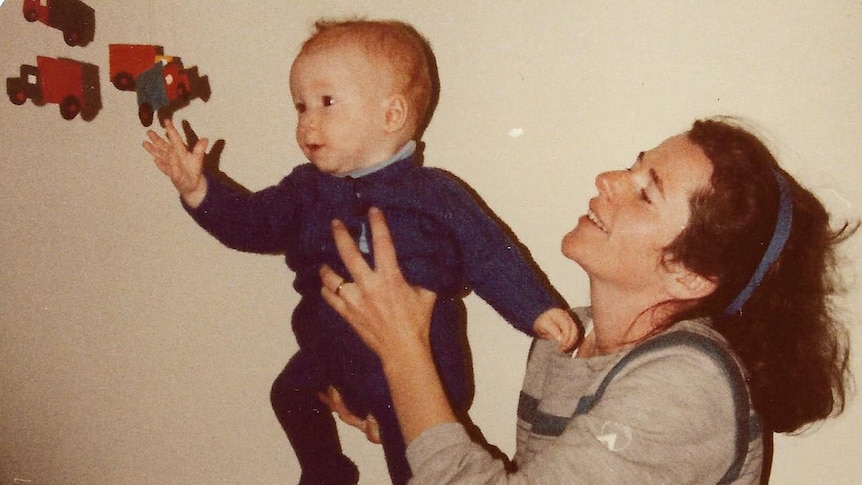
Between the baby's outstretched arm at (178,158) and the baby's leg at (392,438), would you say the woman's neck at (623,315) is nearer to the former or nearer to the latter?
the baby's leg at (392,438)

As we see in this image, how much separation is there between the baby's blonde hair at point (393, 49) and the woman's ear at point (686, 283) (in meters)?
0.43

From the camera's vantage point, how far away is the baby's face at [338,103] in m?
0.92

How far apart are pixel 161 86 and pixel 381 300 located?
18.5 inches

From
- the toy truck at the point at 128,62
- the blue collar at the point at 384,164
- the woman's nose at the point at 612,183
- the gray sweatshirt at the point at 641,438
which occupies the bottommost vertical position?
the gray sweatshirt at the point at 641,438

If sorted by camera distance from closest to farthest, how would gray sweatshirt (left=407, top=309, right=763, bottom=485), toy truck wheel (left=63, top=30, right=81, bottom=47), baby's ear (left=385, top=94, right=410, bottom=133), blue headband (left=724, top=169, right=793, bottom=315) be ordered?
gray sweatshirt (left=407, top=309, right=763, bottom=485)
blue headband (left=724, top=169, right=793, bottom=315)
baby's ear (left=385, top=94, right=410, bottom=133)
toy truck wheel (left=63, top=30, right=81, bottom=47)

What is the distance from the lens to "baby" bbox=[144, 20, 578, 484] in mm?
934

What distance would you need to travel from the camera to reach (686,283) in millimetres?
905

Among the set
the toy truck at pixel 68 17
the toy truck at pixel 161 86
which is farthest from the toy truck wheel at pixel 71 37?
the toy truck at pixel 161 86

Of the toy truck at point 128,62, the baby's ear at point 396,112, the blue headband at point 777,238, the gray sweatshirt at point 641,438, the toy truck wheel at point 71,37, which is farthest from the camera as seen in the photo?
the toy truck wheel at point 71,37

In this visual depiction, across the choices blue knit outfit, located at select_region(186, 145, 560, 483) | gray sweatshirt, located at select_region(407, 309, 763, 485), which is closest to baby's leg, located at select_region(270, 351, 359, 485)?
blue knit outfit, located at select_region(186, 145, 560, 483)

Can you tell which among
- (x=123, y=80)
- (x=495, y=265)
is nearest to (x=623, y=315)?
(x=495, y=265)

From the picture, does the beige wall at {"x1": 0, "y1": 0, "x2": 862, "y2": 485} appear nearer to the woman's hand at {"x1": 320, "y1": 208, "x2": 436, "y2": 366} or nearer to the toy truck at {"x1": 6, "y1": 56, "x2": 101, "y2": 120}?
the toy truck at {"x1": 6, "y1": 56, "x2": 101, "y2": 120}

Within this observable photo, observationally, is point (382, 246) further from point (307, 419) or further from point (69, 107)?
point (69, 107)

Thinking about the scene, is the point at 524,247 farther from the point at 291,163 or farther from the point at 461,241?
the point at 291,163
